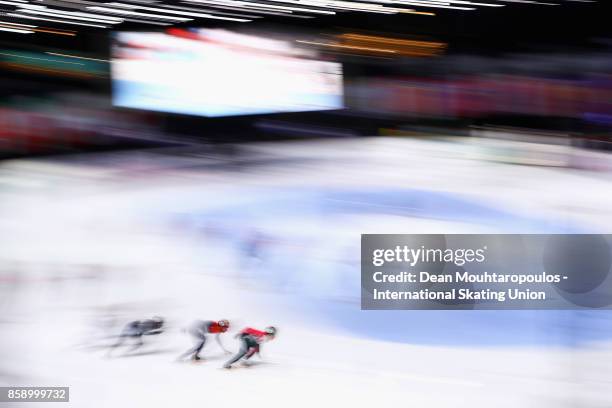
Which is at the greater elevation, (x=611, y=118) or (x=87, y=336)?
(x=611, y=118)

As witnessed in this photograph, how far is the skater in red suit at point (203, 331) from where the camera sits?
3.60 m

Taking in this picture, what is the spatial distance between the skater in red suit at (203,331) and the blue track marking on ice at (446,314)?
13.7 inches

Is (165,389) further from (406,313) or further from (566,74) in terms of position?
(566,74)

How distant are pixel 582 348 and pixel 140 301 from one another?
2305mm

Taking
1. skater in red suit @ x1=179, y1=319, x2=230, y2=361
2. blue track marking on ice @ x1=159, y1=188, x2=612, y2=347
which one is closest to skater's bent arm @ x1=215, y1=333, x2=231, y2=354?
skater in red suit @ x1=179, y1=319, x2=230, y2=361

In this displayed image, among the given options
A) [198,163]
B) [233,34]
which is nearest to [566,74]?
[233,34]

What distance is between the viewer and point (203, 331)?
11.8ft

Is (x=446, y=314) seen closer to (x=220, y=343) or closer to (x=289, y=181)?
(x=289, y=181)

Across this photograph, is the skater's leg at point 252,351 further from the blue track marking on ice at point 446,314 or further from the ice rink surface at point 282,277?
the blue track marking on ice at point 446,314

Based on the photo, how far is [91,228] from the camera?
3609 millimetres

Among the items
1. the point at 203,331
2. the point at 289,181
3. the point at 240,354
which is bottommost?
the point at 240,354

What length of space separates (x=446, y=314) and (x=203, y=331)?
126 cm

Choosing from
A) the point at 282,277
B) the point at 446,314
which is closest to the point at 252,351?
the point at 282,277

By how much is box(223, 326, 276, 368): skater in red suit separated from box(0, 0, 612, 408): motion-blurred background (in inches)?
1.7
